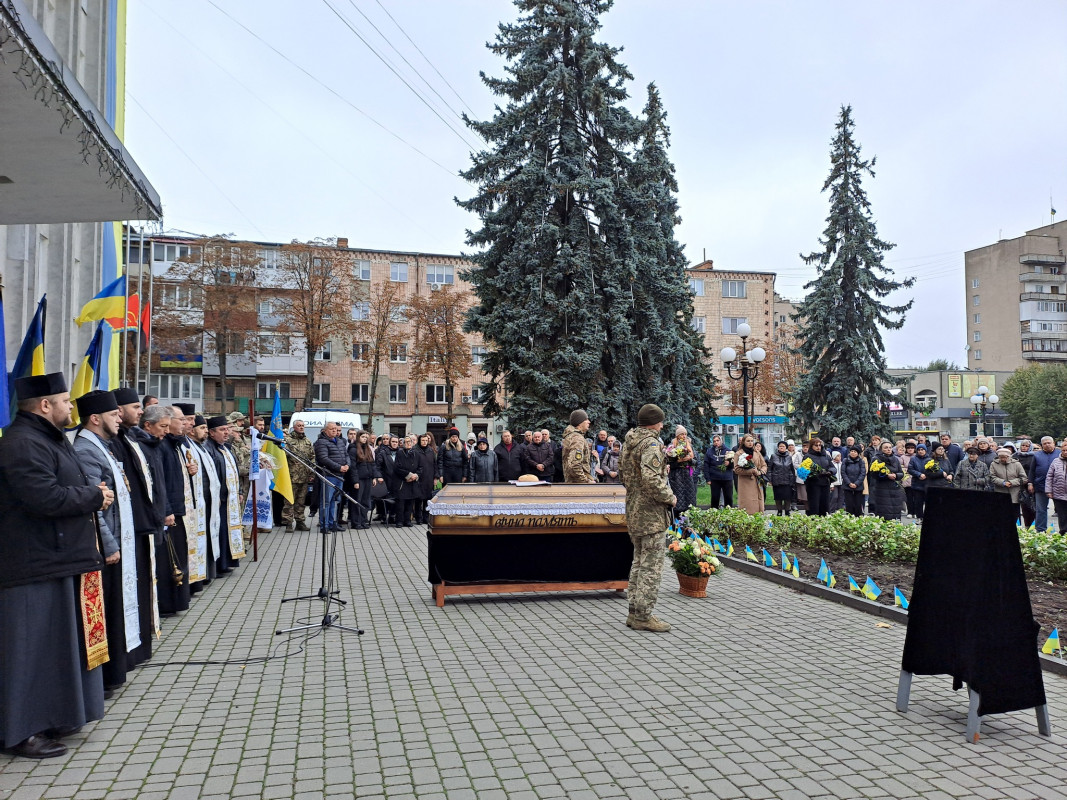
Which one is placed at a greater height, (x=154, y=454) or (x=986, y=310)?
(x=986, y=310)

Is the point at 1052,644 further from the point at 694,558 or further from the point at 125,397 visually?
the point at 125,397

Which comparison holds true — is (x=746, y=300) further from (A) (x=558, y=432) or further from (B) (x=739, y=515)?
(B) (x=739, y=515)

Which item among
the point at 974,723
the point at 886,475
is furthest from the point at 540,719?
the point at 886,475

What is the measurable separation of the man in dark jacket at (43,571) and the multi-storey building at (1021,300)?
96786 mm

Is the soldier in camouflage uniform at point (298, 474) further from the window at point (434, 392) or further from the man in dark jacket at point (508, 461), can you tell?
the window at point (434, 392)

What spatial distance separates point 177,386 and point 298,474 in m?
45.0

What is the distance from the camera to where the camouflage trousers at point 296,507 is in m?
17.6

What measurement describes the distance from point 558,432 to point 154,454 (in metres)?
16.8

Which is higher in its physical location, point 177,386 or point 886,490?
point 177,386

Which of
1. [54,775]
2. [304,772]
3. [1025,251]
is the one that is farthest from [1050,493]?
[1025,251]

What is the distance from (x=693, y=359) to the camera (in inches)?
1123

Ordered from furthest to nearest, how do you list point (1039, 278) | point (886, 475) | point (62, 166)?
point (1039, 278) → point (886, 475) → point (62, 166)

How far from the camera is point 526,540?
9.51 meters

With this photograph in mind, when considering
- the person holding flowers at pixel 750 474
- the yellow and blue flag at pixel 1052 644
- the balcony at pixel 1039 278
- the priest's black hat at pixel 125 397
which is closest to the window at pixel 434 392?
the person holding flowers at pixel 750 474
